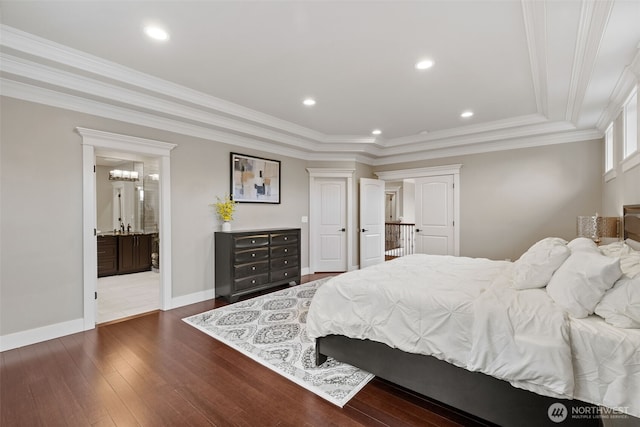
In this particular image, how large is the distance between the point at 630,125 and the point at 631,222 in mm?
1086

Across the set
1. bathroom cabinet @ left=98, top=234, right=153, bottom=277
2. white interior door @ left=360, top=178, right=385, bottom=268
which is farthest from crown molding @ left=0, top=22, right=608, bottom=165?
bathroom cabinet @ left=98, top=234, right=153, bottom=277

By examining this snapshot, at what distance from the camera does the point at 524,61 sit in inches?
109

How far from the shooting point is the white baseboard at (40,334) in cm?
277

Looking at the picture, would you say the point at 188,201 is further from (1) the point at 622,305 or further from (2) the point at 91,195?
(1) the point at 622,305

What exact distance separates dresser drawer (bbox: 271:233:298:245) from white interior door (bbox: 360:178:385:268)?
184 cm

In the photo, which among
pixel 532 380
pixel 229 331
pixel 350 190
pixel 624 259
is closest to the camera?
pixel 532 380

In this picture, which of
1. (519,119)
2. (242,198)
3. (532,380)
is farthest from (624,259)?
(242,198)

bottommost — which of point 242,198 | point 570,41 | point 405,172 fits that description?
point 242,198

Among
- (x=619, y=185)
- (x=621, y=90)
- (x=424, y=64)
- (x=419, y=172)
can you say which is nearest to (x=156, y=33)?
(x=424, y=64)

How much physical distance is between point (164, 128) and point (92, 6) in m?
1.93

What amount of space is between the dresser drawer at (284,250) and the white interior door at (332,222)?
3.92 ft

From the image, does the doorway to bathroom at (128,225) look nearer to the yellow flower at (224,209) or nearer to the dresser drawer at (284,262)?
the yellow flower at (224,209)

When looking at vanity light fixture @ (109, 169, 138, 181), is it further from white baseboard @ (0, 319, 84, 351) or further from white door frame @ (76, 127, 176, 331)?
white baseboard @ (0, 319, 84, 351)

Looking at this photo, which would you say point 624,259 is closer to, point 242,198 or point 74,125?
point 242,198
